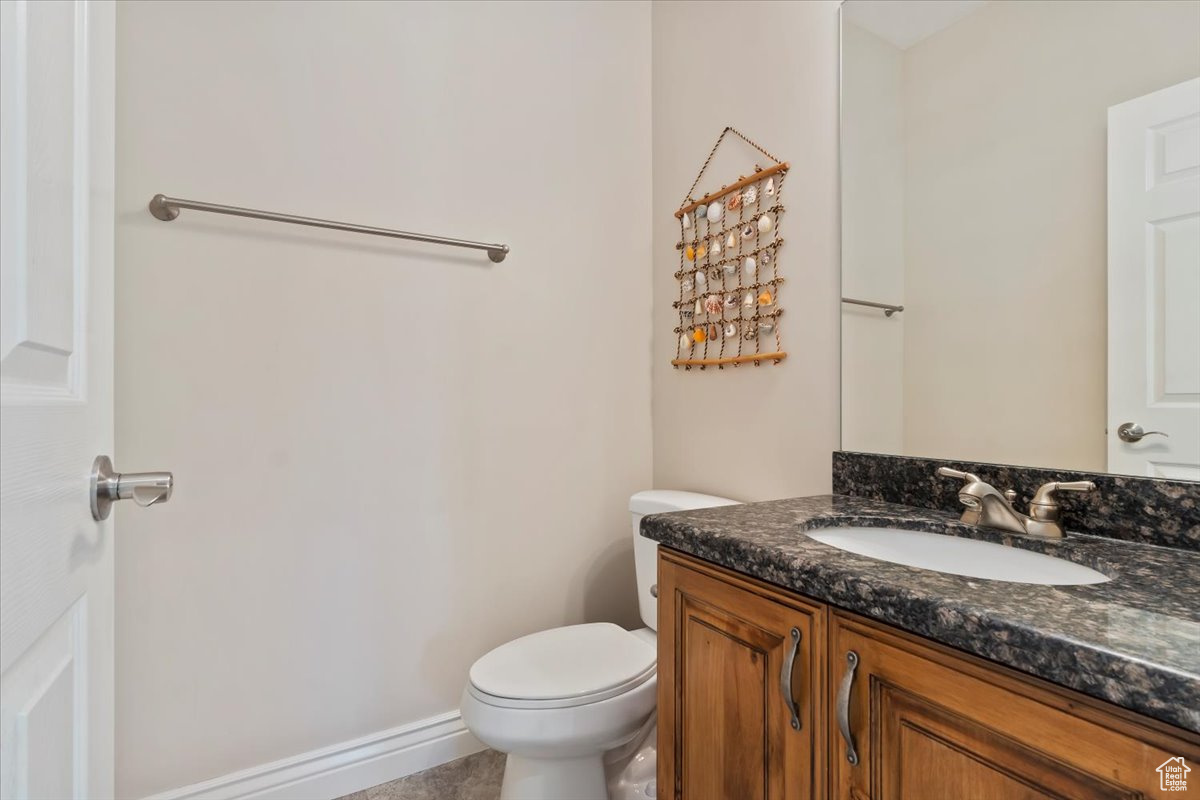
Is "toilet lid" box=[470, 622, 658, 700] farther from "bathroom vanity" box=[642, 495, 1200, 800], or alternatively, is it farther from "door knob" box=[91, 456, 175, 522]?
"door knob" box=[91, 456, 175, 522]

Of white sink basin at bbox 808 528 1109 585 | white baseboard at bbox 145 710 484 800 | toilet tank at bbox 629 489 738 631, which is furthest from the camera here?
toilet tank at bbox 629 489 738 631

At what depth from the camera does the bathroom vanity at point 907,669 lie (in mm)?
470

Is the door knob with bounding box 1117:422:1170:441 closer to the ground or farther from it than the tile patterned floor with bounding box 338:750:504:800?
farther from it

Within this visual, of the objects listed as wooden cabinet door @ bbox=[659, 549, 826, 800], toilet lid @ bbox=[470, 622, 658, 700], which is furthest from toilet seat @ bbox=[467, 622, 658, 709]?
wooden cabinet door @ bbox=[659, 549, 826, 800]

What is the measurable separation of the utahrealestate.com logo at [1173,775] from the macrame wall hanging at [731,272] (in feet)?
3.54

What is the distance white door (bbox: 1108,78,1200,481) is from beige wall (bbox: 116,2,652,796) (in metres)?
0.57

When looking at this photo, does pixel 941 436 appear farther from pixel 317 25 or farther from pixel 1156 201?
pixel 317 25

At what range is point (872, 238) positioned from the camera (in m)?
1.25

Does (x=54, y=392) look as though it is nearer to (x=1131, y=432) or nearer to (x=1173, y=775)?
(x=1173, y=775)

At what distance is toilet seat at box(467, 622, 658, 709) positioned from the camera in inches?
46.0

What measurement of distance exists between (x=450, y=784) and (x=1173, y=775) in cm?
153

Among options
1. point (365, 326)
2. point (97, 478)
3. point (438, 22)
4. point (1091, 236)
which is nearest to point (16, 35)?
point (97, 478)

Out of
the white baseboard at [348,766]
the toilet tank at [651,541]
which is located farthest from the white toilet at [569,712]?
the white baseboard at [348,766]

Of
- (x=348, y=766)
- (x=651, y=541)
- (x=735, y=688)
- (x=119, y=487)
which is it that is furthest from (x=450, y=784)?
(x=119, y=487)
